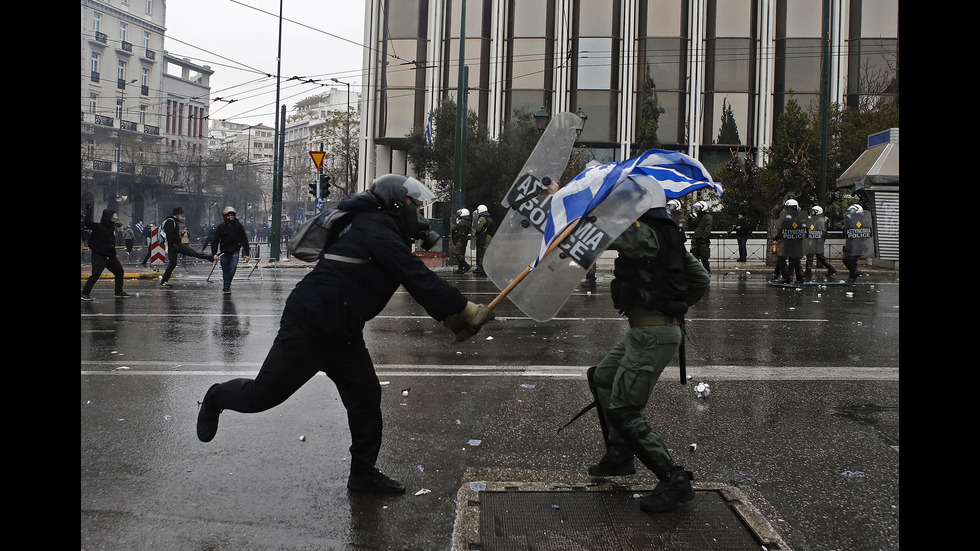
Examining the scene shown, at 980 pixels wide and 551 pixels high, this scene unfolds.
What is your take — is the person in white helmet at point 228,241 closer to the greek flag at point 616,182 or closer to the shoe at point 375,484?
the shoe at point 375,484

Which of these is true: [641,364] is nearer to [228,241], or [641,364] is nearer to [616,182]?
[616,182]

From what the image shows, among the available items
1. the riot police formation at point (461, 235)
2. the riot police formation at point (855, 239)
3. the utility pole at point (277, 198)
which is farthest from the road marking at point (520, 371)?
the utility pole at point (277, 198)

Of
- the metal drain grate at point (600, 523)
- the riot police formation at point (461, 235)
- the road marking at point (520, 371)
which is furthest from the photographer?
the riot police formation at point (461, 235)

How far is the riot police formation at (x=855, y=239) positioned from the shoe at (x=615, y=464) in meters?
14.3

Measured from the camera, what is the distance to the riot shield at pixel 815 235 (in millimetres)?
16641

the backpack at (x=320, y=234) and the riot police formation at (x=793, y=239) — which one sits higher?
the riot police formation at (x=793, y=239)

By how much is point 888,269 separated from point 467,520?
21.2 metres

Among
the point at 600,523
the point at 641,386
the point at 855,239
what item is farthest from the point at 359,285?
the point at 855,239

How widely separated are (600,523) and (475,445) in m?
1.36

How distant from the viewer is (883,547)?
3.51 meters

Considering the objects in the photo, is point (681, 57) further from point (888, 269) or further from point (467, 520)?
point (467, 520)
